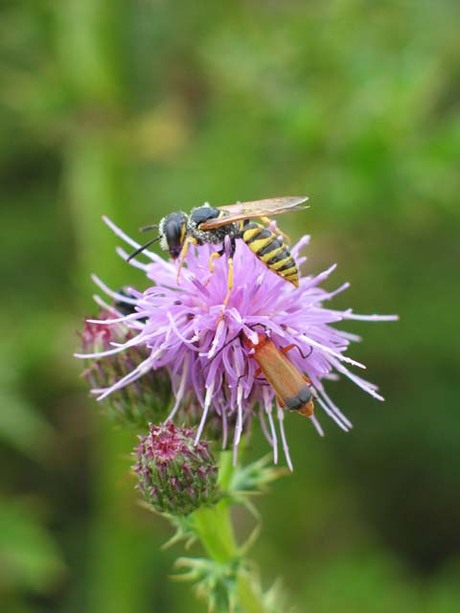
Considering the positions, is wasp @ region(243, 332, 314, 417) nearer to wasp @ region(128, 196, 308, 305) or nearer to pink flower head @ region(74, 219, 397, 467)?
pink flower head @ region(74, 219, 397, 467)

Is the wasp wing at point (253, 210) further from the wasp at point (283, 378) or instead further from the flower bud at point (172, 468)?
the flower bud at point (172, 468)

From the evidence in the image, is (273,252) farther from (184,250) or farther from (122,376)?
(122,376)

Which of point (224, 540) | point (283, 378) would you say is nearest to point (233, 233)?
point (283, 378)

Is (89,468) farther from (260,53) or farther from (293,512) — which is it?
(260,53)

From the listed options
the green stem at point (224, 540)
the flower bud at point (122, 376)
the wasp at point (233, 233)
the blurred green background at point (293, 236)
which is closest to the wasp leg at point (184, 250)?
the wasp at point (233, 233)

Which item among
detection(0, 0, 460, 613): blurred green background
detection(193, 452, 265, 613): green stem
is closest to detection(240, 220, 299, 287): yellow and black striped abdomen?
detection(193, 452, 265, 613): green stem

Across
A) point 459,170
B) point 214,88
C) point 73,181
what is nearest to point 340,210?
point 459,170
